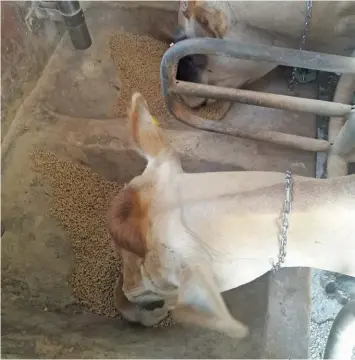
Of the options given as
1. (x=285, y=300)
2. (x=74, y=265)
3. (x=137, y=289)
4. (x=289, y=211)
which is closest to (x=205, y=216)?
(x=289, y=211)

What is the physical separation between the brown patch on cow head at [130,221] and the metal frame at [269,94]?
0.65 m

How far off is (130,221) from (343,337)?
691 mm

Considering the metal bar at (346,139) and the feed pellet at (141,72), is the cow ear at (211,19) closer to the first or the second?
the feed pellet at (141,72)

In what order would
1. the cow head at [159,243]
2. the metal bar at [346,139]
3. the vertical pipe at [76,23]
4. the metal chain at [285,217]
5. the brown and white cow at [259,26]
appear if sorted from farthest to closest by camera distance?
the vertical pipe at [76,23] → the brown and white cow at [259,26] → the metal bar at [346,139] → the cow head at [159,243] → the metal chain at [285,217]

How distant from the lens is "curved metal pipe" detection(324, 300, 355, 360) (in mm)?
1410

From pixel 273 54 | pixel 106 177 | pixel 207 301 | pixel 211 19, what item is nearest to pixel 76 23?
pixel 211 19

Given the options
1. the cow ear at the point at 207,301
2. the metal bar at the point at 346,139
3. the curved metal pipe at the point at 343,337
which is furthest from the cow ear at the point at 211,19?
the curved metal pipe at the point at 343,337

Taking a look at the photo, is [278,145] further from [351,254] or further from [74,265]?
[74,265]

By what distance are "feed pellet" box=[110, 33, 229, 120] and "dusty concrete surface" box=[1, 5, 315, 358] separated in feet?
0.20

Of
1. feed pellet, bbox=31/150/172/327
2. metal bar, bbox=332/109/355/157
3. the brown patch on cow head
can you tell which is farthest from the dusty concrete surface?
the brown patch on cow head

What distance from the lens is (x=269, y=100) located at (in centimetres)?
195

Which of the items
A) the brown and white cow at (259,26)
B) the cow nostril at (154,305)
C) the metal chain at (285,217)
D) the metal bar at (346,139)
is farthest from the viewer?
the brown and white cow at (259,26)

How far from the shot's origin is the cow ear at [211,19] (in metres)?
2.16

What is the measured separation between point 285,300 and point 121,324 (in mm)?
568
